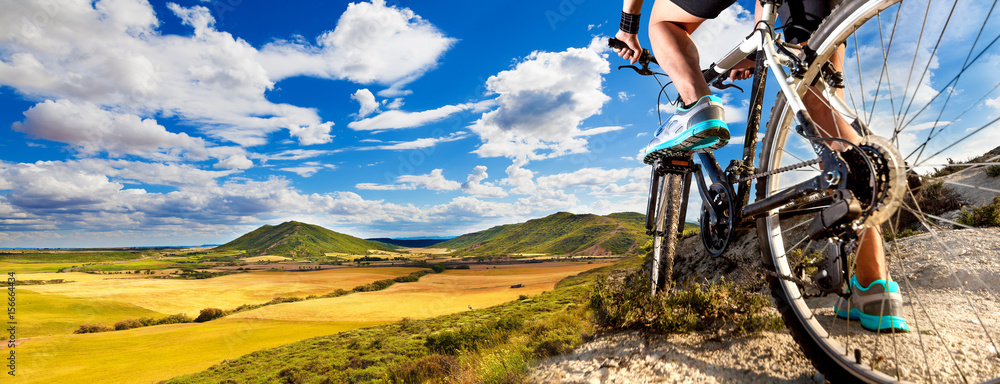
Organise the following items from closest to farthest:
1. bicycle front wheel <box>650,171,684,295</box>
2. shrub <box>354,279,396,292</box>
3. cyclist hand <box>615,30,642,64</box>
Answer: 1. cyclist hand <box>615,30,642,64</box>
2. bicycle front wheel <box>650,171,684,295</box>
3. shrub <box>354,279,396,292</box>

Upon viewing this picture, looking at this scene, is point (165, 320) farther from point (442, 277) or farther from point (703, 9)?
point (703, 9)

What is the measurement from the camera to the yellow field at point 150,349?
2175 cm

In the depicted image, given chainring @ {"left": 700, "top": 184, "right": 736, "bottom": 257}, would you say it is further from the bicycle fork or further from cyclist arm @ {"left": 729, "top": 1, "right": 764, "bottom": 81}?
cyclist arm @ {"left": 729, "top": 1, "right": 764, "bottom": 81}

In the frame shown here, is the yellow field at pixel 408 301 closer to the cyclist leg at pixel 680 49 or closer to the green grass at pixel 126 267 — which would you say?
the cyclist leg at pixel 680 49

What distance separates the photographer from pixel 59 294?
42.6 metres

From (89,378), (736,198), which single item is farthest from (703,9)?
(89,378)

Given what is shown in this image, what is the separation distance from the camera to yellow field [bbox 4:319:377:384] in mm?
21750

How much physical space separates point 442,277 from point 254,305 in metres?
23.3

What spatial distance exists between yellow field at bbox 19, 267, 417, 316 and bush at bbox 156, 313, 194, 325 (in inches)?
39.0

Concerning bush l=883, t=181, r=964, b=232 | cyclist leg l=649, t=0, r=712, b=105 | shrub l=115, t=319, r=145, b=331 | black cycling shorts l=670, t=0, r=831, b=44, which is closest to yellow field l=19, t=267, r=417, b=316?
shrub l=115, t=319, r=145, b=331

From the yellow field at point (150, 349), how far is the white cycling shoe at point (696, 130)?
27057 millimetres

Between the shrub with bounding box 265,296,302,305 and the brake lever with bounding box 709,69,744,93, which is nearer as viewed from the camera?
the brake lever with bounding box 709,69,744,93

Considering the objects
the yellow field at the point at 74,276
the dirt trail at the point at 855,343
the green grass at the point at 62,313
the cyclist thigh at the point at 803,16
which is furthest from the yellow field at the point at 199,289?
the cyclist thigh at the point at 803,16

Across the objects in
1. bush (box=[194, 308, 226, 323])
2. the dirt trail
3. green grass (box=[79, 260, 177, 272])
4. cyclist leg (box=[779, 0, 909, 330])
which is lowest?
bush (box=[194, 308, 226, 323])
